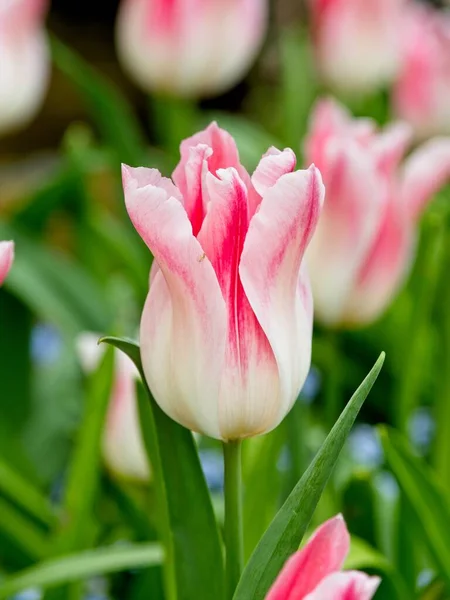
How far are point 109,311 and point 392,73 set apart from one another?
0.57 m

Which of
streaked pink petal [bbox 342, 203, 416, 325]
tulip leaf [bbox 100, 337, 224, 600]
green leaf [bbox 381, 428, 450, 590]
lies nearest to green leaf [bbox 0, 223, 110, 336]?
streaked pink petal [bbox 342, 203, 416, 325]

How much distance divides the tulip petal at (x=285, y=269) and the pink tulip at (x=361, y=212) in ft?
1.07

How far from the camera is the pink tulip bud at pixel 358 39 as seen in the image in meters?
1.54

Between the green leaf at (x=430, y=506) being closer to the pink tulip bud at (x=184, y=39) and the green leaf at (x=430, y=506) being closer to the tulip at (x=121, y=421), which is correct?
the tulip at (x=121, y=421)

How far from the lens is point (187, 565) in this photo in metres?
0.53

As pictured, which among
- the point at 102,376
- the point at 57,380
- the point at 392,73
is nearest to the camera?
the point at 102,376

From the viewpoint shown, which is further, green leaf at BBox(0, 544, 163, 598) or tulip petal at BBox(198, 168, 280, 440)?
green leaf at BBox(0, 544, 163, 598)

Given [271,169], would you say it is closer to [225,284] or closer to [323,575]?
[225,284]

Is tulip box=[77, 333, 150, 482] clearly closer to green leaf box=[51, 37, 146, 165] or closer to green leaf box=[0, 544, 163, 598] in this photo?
green leaf box=[0, 544, 163, 598]

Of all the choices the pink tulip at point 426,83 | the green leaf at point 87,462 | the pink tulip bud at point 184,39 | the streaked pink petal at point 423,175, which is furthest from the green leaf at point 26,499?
the pink tulip at point 426,83

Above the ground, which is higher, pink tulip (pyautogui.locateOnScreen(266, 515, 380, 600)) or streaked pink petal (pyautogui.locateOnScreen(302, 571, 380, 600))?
streaked pink petal (pyautogui.locateOnScreen(302, 571, 380, 600))

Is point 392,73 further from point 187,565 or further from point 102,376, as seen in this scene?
point 187,565

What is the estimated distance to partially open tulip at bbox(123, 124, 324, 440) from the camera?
0.43 m

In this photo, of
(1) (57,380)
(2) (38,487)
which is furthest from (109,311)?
(2) (38,487)
